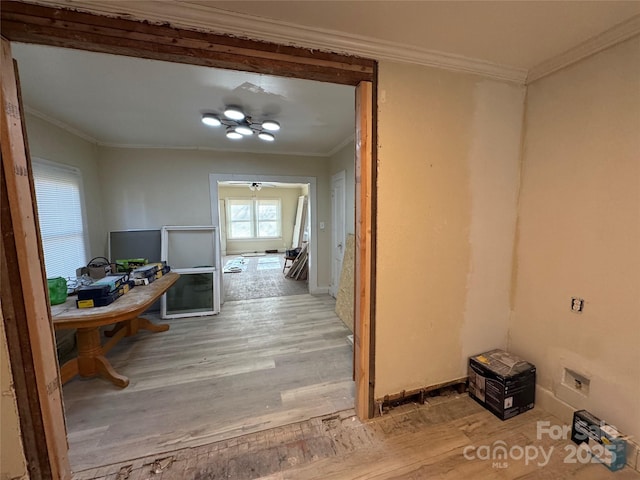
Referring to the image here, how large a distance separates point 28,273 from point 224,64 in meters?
1.36

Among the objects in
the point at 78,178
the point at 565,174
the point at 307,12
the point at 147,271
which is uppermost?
the point at 307,12

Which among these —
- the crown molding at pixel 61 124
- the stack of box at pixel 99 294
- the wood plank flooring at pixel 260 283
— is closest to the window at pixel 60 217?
the crown molding at pixel 61 124

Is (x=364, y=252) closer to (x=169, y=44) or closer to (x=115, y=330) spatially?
(x=169, y=44)

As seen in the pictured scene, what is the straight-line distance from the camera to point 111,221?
3744 mm

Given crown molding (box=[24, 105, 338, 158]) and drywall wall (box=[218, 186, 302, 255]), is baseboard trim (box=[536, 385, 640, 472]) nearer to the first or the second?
crown molding (box=[24, 105, 338, 158])

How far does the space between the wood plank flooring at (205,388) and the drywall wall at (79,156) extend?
1.55 meters

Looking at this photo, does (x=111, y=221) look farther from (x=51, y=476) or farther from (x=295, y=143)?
(x=51, y=476)

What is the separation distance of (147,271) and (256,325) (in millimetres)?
1420

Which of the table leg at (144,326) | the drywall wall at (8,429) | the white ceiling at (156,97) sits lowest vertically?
the table leg at (144,326)

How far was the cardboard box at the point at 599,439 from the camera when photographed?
1.39 m

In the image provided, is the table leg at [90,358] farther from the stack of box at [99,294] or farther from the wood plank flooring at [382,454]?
the wood plank flooring at [382,454]

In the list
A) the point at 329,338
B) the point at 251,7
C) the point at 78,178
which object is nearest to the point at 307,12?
the point at 251,7

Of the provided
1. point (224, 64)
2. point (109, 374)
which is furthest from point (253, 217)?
point (224, 64)

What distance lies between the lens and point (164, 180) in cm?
390
